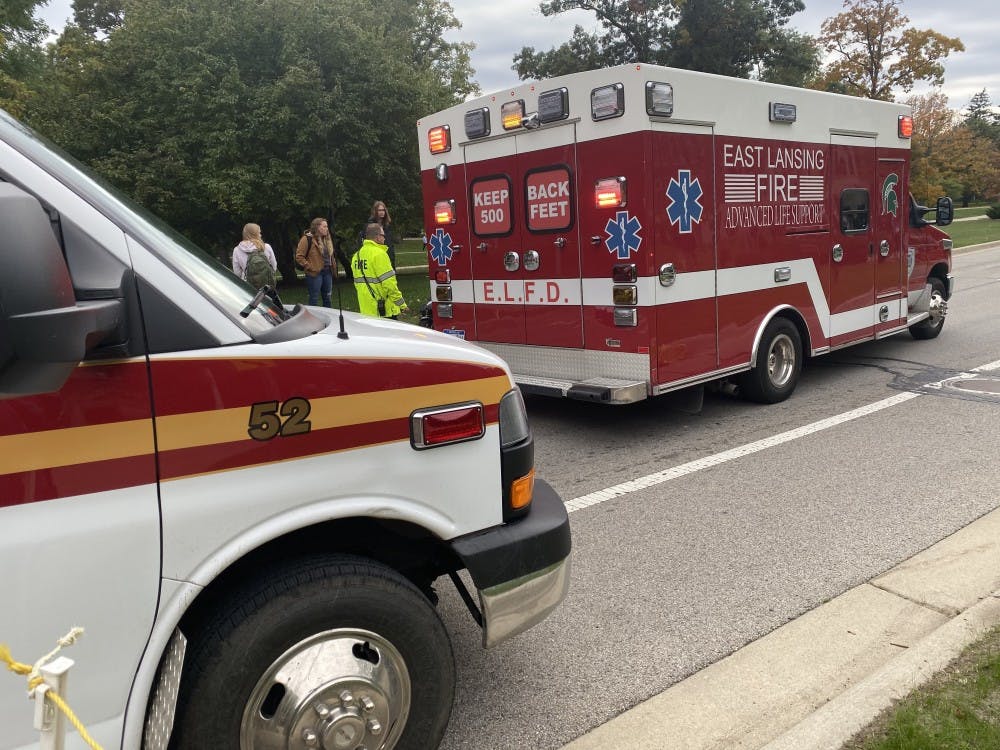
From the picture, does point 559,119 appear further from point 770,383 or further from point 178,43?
point 178,43

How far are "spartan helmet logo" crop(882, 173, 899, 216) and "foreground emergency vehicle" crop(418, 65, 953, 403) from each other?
3 centimetres

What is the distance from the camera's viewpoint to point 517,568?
2.63 meters

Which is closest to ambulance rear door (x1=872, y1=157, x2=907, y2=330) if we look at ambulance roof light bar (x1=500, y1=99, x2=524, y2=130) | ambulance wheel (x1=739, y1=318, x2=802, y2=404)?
ambulance wheel (x1=739, y1=318, x2=802, y2=404)

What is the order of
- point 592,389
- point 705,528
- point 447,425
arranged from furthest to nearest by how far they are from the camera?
1. point 592,389
2. point 705,528
3. point 447,425

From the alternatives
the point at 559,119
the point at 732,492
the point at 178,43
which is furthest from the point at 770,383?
the point at 178,43

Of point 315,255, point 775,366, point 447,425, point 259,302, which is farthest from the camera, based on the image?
point 315,255

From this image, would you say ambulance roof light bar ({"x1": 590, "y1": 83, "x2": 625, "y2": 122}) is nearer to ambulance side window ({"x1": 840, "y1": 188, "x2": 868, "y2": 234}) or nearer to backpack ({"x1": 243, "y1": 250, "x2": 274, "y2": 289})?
ambulance side window ({"x1": 840, "y1": 188, "x2": 868, "y2": 234})

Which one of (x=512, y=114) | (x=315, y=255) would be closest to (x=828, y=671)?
(x=512, y=114)

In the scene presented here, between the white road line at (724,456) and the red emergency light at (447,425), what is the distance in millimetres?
2627

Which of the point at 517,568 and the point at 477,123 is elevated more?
the point at 477,123

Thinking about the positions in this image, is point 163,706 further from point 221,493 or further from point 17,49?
point 17,49

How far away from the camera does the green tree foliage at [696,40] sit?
37906 millimetres

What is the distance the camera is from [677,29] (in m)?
38.7

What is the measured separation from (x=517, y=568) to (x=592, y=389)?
3.87 m
